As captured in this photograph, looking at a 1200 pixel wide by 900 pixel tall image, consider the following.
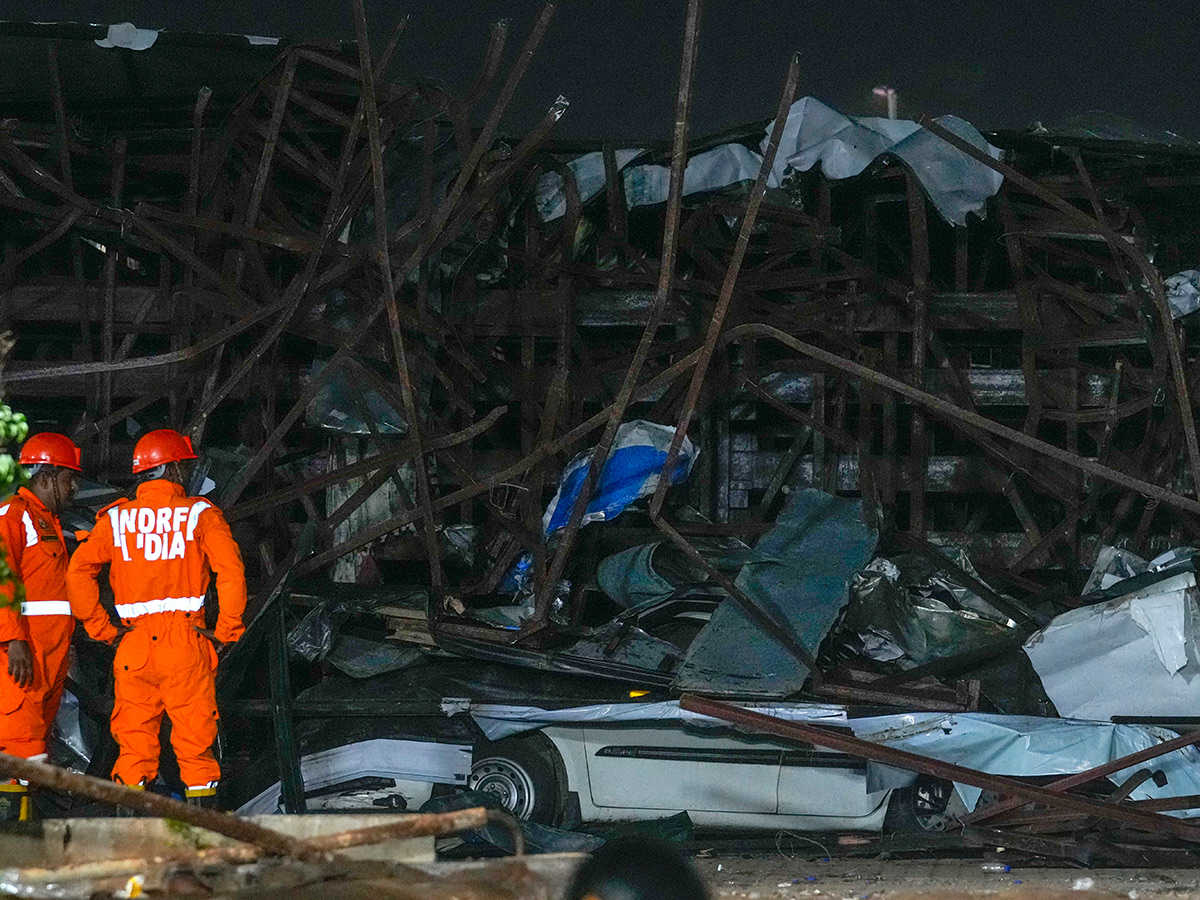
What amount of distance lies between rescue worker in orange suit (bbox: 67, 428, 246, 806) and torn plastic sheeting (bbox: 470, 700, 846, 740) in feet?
3.92

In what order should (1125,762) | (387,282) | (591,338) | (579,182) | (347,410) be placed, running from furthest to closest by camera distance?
(591,338)
(579,182)
(347,410)
(387,282)
(1125,762)

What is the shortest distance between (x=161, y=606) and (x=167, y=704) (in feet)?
1.36

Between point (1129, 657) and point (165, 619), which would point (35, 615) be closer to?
point (165, 619)

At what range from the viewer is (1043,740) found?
5.11m

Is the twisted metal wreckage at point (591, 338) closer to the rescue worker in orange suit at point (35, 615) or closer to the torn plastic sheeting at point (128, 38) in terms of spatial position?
the torn plastic sheeting at point (128, 38)

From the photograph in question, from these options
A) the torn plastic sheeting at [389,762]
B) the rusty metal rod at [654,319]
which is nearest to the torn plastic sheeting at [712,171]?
the rusty metal rod at [654,319]

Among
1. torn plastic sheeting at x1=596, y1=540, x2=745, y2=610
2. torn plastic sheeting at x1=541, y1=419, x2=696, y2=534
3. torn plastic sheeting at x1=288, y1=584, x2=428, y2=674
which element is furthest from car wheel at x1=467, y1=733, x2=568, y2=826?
torn plastic sheeting at x1=541, y1=419, x2=696, y2=534

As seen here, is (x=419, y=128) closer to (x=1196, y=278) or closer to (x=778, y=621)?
(x=778, y=621)

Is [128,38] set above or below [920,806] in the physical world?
above

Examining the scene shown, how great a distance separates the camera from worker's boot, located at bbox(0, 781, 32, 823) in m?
4.93

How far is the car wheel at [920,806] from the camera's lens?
17.6ft

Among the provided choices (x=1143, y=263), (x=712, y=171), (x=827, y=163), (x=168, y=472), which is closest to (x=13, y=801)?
(x=168, y=472)

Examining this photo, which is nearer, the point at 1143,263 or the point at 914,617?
the point at 914,617

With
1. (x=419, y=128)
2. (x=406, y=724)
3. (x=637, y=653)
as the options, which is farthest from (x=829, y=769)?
(x=419, y=128)
